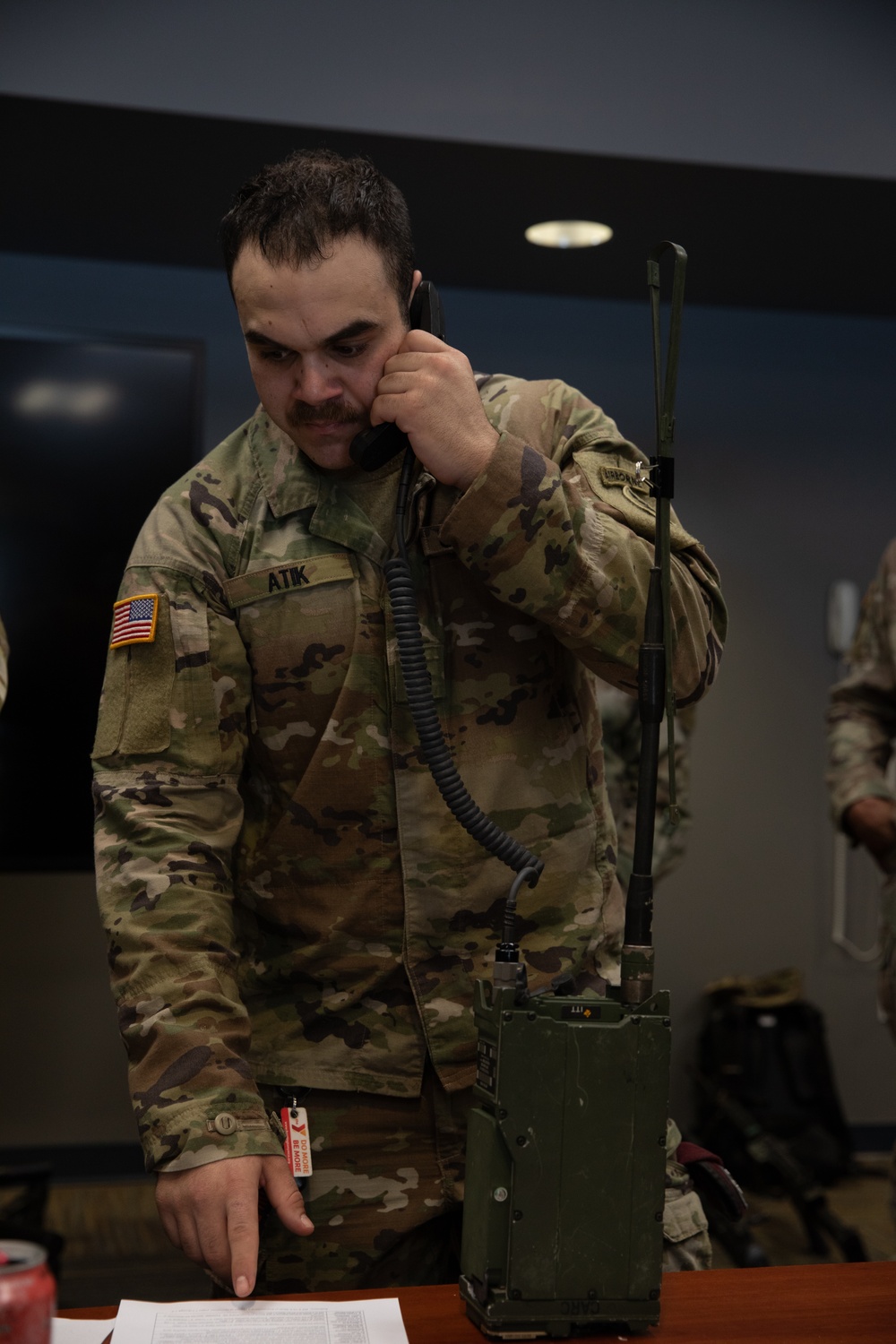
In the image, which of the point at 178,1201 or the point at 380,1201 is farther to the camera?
the point at 380,1201

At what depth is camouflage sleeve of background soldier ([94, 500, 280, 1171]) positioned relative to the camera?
1.18 meters

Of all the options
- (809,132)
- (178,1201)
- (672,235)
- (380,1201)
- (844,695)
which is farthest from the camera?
(672,235)

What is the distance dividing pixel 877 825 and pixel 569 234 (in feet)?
6.32

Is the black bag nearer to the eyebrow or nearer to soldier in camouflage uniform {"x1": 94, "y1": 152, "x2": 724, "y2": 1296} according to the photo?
soldier in camouflage uniform {"x1": 94, "y1": 152, "x2": 724, "y2": 1296}

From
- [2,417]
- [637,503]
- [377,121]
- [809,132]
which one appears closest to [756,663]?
[809,132]

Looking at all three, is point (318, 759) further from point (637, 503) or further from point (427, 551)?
point (637, 503)

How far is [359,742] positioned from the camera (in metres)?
1.40

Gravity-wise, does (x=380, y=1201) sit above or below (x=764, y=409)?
below

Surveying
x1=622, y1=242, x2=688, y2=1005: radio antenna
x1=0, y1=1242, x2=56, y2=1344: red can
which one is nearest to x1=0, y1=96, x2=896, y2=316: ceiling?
x1=622, y1=242, x2=688, y2=1005: radio antenna

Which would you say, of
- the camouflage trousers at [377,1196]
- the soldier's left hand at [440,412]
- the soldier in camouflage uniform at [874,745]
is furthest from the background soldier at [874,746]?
the soldier's left hand at [440,412]

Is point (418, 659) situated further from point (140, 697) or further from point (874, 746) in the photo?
point (874, 746)

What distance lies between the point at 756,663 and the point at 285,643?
3454 mm

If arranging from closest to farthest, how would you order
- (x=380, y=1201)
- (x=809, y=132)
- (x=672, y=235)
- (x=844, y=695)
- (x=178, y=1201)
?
(x=178, y=1201), (x=380, y=1201), (x=844, y=695), (x=809, y=132), (x=672, y=235)

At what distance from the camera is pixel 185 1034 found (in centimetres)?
120
